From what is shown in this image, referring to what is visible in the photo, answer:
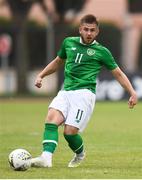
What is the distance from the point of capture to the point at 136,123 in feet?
77.9

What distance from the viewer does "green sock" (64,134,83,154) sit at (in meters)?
12.9

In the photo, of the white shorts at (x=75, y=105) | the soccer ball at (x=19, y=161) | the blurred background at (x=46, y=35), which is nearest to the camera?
the soccer ball at (x=19, y=161)

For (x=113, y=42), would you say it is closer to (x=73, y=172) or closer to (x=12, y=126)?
(x=12, y=126)

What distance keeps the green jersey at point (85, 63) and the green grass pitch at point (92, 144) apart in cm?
125

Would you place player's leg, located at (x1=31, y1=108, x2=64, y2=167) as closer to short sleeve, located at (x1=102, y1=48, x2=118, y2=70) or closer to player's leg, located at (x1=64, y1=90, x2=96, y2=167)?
player's leg, located at (x1=64, y1=90, x2=96, y2=167)

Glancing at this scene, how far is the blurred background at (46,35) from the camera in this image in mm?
44688

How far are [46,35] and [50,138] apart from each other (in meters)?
42.7

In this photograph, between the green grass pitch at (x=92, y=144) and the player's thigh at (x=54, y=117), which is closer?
the green grass pitch at (x=92, y=144)

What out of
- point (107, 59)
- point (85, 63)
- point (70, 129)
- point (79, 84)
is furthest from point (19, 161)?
point (107, 59)

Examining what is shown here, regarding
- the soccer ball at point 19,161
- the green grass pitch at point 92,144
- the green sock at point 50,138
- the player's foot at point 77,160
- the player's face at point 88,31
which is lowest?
the green grass pitch at point 92,144

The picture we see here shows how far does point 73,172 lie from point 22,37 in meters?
33.0

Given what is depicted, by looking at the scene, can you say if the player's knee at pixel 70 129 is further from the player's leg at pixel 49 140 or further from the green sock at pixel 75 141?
the player's leg at pixel 49 140

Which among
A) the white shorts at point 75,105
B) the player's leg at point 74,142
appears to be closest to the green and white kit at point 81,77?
the white shorts at point 75,105

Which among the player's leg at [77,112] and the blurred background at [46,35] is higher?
the player's leg at [77,112]
